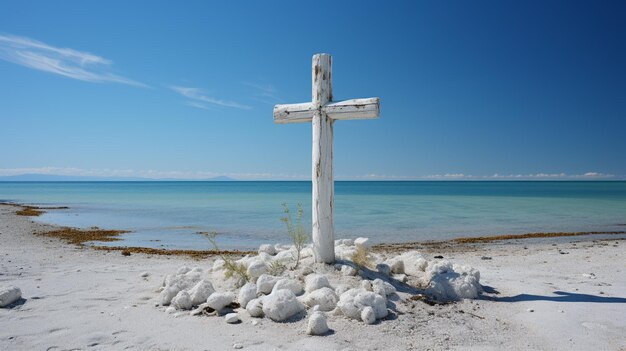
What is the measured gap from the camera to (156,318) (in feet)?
17.1

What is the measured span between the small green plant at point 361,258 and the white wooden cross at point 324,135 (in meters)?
0.41

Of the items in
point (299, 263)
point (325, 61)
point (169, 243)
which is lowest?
point (169, 243)

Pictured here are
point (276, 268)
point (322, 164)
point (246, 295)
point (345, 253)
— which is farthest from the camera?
point (345, 253)

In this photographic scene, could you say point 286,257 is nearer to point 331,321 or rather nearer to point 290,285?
point 290,285

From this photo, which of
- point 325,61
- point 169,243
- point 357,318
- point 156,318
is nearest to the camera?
point 357,318

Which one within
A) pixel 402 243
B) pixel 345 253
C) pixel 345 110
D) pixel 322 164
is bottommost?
pixel 402 243

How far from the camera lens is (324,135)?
6141 mm

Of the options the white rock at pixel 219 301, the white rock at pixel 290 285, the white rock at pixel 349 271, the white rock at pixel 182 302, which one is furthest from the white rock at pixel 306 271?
the white rock at pixel 182 302

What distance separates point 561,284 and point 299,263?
4.64 meters

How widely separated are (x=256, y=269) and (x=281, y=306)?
137 cm

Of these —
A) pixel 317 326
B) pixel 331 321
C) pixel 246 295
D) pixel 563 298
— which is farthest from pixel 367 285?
pixel 563 298

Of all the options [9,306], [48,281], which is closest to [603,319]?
[9,306]

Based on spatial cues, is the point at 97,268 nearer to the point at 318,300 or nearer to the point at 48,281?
the point at 48,281

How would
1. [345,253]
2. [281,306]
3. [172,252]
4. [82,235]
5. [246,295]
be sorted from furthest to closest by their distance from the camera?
[82,235] < [172,252] < [345,253] < [246,295] < [281,306]
